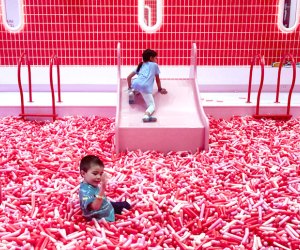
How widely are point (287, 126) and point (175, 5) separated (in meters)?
2.95

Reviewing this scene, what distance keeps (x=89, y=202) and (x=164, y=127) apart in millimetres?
2082

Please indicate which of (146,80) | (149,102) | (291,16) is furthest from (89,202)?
(291,16)

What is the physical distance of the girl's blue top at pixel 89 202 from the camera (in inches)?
128

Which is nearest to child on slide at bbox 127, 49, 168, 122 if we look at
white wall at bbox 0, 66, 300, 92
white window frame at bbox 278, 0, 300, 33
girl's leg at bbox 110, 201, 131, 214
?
white wall at bbox 0, 66, 300, 92

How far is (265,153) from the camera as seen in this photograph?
16.2 ft

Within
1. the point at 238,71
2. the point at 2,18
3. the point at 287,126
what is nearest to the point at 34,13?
the point at 2,18

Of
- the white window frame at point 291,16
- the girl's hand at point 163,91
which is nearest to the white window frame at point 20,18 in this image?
the girl's hand at point 163,91

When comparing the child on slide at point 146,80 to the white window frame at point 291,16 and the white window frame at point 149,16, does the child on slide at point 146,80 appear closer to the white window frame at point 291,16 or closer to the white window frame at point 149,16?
the white window frame at point 149,16

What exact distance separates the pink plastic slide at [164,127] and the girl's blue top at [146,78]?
25cm

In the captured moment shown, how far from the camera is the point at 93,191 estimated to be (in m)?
3.28

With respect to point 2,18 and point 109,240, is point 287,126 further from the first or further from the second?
point 2,18

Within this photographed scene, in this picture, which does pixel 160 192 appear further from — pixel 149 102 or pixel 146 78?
Answer: pixel 146 78

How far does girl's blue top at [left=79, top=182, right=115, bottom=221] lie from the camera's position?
324 cm

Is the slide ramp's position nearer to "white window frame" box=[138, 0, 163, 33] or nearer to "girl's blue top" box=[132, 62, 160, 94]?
"girl's blue top" box=[132, 62, 160, 94]
